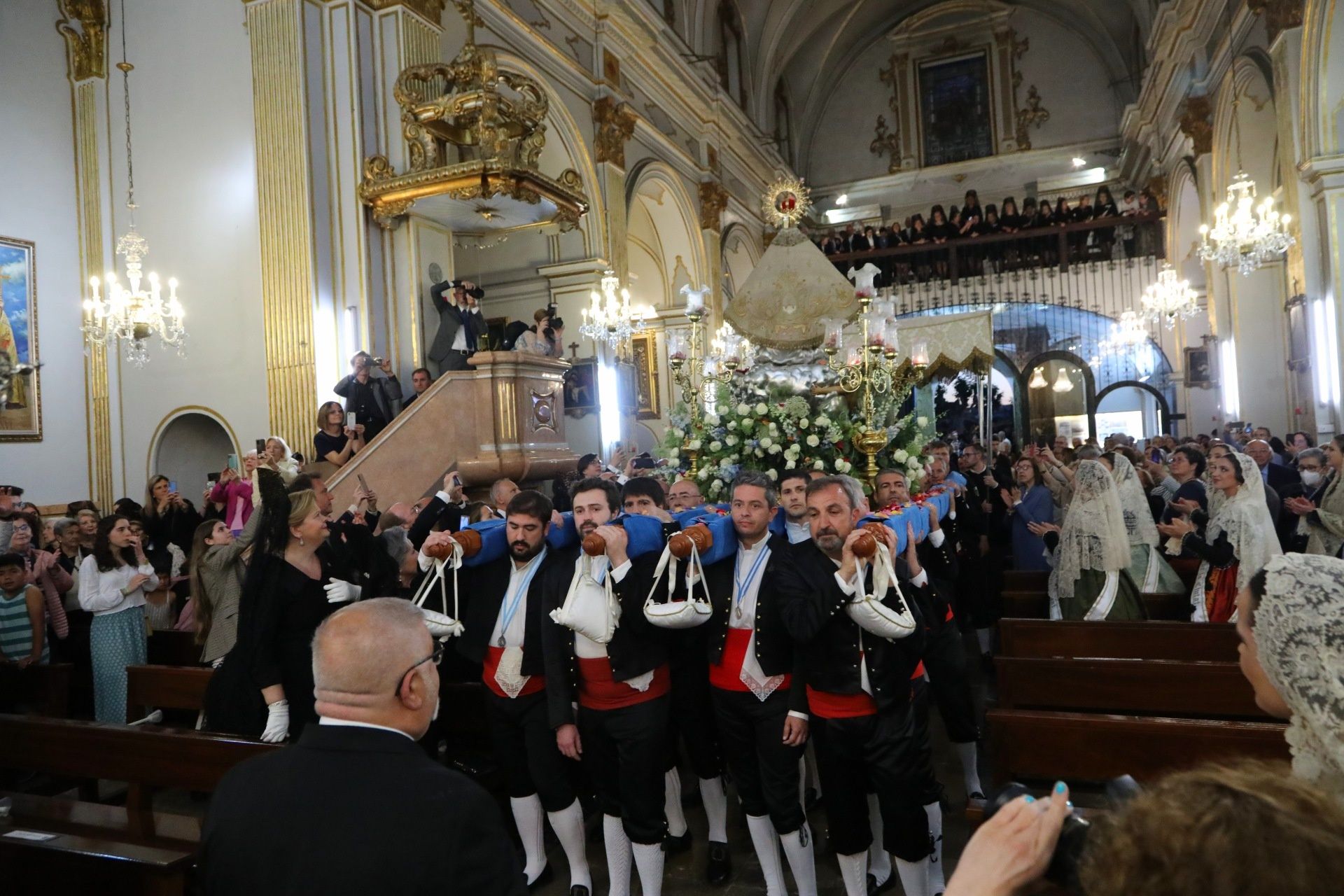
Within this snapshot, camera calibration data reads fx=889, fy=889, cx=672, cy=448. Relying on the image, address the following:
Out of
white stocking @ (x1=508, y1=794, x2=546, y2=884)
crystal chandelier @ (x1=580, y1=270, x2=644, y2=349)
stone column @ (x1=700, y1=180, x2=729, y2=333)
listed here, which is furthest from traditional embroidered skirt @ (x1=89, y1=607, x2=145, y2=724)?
stone column @ (x1=700, y1=180, x2=729, y2=333)

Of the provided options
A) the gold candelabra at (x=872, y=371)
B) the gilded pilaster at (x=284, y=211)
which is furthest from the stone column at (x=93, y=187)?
the gold candelabra at (x=872, y=371)

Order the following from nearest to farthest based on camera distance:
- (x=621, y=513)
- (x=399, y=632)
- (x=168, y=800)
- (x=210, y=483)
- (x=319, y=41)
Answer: (x=399, y=632), (x=621, y=513), (x=168, y=800), (x=319, y=41), (x=210, y=483)

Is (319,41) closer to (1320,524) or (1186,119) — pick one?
(1320,524)

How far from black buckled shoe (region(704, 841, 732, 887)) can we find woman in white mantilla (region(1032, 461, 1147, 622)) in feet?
7.67

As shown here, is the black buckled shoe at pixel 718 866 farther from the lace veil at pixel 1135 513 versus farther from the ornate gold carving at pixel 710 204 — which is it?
the ornate gold carving at pixel 710 204

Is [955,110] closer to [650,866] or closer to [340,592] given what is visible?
[340,592]

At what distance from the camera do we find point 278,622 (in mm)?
3432

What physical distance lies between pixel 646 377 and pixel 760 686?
13.8 metres

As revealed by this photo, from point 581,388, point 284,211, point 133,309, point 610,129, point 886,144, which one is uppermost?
point 886,144

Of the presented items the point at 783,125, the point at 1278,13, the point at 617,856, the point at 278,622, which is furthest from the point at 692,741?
the point at 783,125

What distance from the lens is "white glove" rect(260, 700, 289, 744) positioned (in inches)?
131

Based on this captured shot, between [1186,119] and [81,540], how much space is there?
1666 cm

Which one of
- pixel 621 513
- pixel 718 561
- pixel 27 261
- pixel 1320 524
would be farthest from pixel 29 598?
pixel 1320 524

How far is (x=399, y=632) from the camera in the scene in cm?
178
